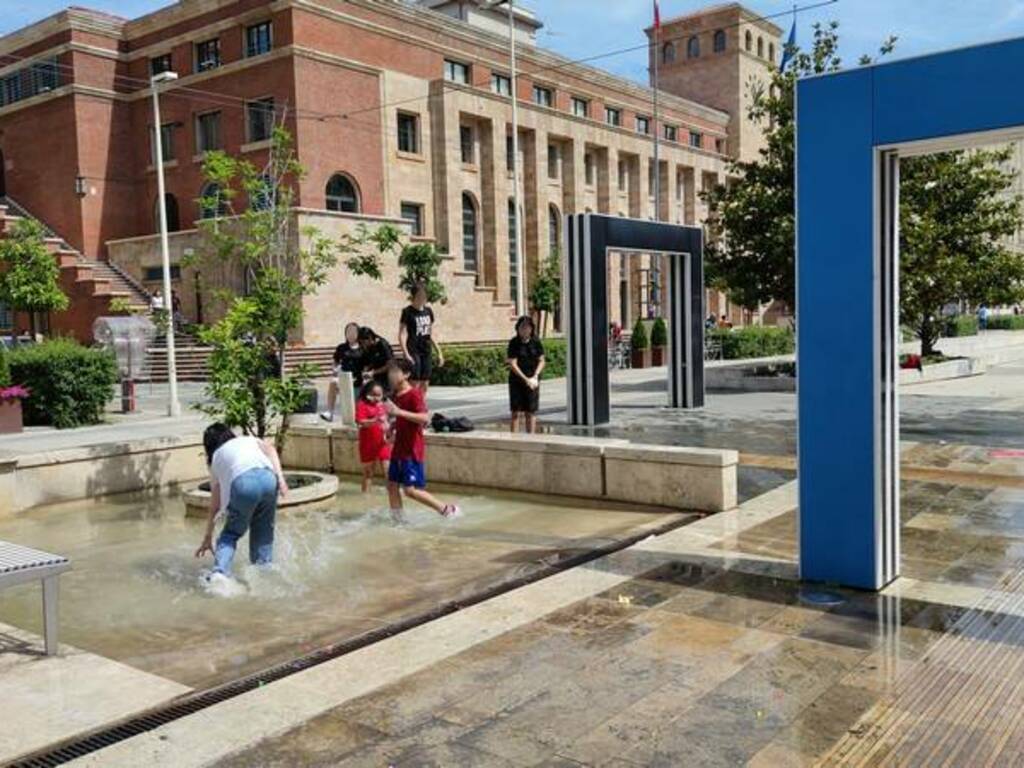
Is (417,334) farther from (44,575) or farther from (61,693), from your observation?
(61,693)

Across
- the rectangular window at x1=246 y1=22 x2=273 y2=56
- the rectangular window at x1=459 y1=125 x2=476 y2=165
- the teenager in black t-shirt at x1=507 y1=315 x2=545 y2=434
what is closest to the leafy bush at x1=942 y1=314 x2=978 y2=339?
the rectangular window at x1=459 y1=125 x2=476 y2=165

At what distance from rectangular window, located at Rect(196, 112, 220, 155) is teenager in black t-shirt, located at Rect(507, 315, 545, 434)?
31841 millimetres

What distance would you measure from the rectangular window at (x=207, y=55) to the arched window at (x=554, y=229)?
1896 centimetres

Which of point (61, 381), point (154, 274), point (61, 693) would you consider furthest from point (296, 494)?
point (154, 274)

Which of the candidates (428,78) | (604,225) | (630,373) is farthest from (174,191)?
(604,225)

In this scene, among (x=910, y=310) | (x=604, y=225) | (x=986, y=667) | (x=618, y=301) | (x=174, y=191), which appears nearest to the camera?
(x=986, y=667)

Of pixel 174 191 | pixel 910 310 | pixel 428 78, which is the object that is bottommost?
pixel 910 310

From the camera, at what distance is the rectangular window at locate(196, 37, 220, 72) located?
39.5 meters

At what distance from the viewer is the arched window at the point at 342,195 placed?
3744 centimetres

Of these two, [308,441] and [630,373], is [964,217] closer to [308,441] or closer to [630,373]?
[630,373]

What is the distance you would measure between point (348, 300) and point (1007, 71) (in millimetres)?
28220

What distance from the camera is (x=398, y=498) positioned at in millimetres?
8312

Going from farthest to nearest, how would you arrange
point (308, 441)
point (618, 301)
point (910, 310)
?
point (618, 301) < point (910, 310) < point (308, 441)

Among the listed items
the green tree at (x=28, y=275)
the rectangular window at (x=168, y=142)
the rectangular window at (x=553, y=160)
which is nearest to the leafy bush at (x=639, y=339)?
the green tree at (x=28, y=275)
